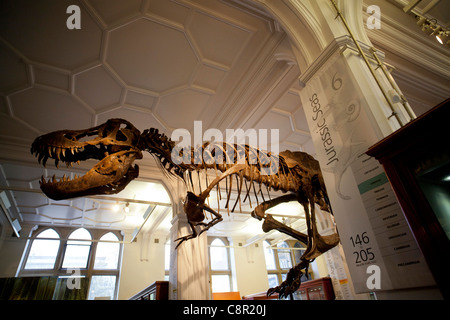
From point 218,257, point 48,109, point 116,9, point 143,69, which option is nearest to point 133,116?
point 143,69

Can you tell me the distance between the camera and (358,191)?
189cm

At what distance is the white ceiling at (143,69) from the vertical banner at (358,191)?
1.75 metres

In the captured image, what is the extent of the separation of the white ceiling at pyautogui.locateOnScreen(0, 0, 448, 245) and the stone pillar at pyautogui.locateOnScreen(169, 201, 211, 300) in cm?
266

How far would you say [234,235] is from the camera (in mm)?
12852

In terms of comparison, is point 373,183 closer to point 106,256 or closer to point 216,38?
point 216,38

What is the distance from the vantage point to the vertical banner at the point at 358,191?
1.55 m

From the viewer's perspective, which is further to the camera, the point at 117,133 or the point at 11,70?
the point at 11,70

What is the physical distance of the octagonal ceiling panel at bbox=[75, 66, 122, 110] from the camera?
170 inches

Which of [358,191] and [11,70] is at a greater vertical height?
[11,70]

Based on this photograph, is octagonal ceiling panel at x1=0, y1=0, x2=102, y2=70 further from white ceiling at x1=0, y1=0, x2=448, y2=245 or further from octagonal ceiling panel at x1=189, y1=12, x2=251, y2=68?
octagonal ceiling panel at x1=189, y1=12, x2=251, y2=68

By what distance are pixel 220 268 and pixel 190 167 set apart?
10.6m

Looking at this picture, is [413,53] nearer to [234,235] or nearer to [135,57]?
[135,57]

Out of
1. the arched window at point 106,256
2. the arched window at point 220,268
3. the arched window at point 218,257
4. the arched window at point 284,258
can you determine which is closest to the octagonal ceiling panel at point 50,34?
the arched window at point 106,256
